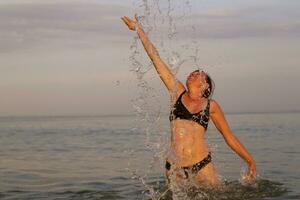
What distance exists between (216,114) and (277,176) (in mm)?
5909

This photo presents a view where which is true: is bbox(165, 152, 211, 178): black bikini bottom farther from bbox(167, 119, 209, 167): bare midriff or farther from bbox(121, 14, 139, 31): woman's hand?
→ bbox(121, 14, 139, 31): woman's hand

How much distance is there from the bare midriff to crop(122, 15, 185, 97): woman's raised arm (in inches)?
21.2

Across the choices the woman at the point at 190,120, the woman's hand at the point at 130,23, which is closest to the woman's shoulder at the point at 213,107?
the woman at the point at 190,120

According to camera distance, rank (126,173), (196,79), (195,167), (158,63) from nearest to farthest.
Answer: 1. (196,79)
2. (158,63)
3. (195,167)
4. (126,173)

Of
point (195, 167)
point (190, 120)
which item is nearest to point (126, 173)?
point (195, 167)

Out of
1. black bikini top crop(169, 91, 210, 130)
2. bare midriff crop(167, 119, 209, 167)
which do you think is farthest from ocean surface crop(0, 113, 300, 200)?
black bikini top crop(169, 91, 210, 130)

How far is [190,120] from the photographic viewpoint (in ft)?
25.3

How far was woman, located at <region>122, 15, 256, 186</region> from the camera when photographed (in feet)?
25.2

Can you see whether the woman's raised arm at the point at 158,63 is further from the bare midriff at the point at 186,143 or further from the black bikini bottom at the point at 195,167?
the black bikini bottom at the point at 195,167

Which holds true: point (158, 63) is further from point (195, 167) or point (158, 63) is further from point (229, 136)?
point (195, 167)

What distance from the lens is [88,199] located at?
9.61m

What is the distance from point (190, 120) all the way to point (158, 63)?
1032mm

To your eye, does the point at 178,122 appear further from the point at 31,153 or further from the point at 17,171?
the point at 31,153

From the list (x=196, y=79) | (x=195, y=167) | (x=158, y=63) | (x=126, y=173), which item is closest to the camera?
(x=196, y=79)
